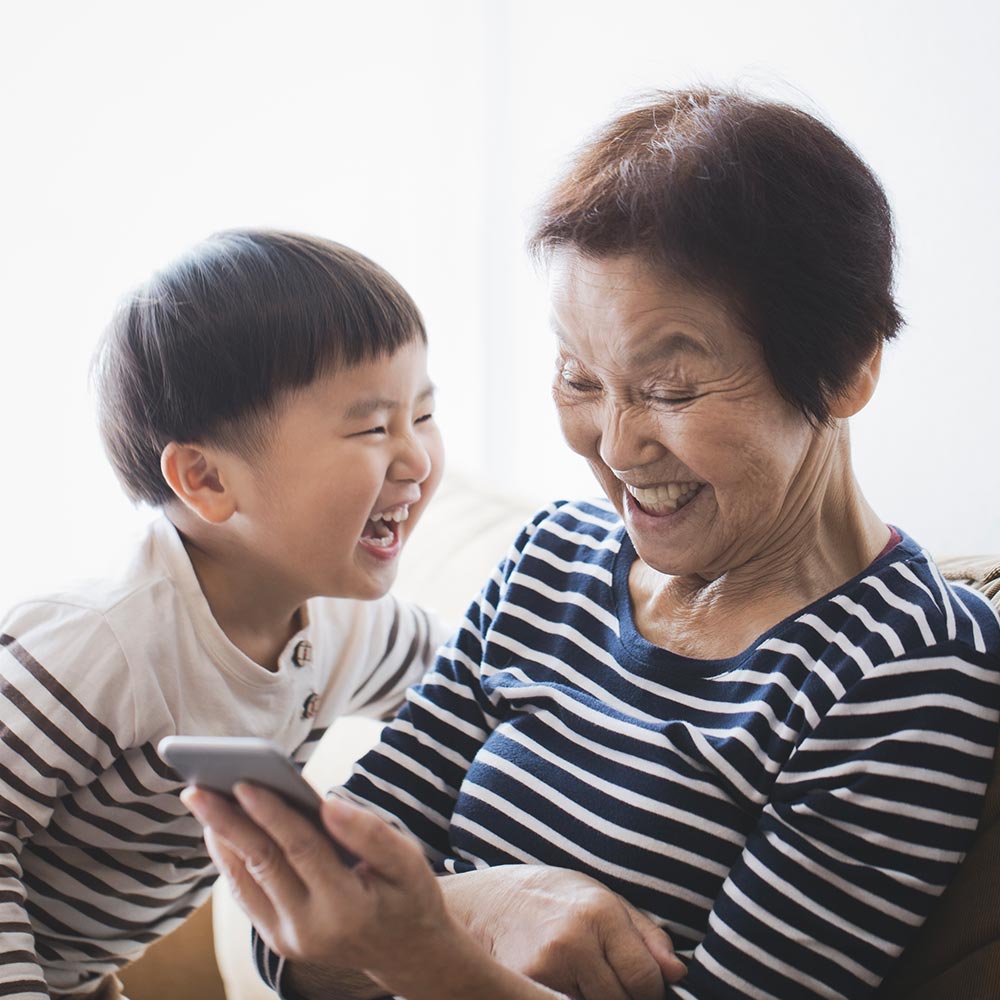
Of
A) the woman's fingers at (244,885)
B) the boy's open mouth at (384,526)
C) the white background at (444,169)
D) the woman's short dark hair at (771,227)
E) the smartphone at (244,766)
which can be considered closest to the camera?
the smartphone at (244,766)

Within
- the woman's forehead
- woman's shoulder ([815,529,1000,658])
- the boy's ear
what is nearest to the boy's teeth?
the boy's ear

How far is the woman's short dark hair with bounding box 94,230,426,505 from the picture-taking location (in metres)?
1.37

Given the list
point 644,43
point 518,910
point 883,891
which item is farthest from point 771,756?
point 644,43

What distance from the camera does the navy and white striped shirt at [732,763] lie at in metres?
0.99

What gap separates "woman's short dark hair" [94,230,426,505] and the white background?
0.28 m

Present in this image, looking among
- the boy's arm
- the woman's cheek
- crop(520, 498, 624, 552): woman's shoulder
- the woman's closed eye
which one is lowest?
the boy's arm

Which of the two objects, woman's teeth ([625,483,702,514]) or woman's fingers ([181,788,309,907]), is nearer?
woman's fingers ([181,788,309,907])

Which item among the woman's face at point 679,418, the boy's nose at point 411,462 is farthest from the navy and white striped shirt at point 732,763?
the boy's nose at point 411,462

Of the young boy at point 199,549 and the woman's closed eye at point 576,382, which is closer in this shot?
the woman's closed eye at point 576,382

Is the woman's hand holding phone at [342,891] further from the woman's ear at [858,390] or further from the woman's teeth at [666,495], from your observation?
the woman's ear at [858,390]

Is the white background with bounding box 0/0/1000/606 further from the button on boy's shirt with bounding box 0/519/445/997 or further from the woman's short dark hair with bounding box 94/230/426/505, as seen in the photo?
the woman's short dark hair with bounding box 94/230/426/505

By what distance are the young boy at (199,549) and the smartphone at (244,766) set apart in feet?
1.73

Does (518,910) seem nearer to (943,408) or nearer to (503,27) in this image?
(943,408)

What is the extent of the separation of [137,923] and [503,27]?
259cm
